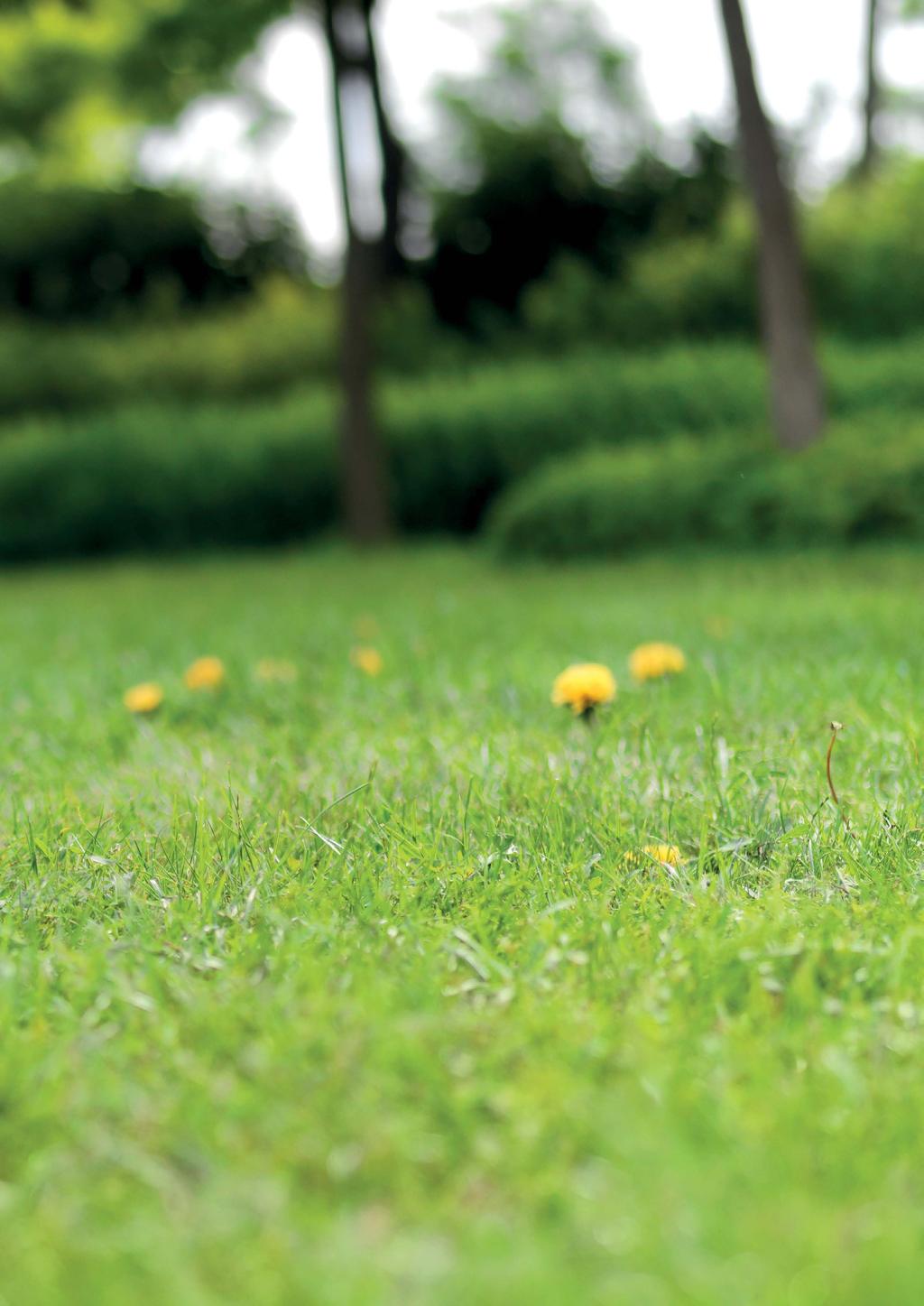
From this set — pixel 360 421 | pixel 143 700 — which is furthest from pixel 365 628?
pixel 360 421

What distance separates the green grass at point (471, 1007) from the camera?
0.93 metres

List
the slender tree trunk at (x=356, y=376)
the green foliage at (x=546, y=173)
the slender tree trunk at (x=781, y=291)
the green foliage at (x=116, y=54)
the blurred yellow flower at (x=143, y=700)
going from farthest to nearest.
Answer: the green foliage at (x=546, y=173) → the slender tree trunk at (x=356, y=376) → the green foliage at (x=116, y=54) → the slender tree trunk at (x=781, y=291) → the blurred yellow flower at (x=143, y=700)

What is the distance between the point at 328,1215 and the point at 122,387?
1332 centimetres

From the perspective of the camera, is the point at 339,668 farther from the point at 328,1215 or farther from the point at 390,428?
the point at 390,428

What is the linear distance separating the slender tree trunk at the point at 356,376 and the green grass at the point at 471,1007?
22.8 ft

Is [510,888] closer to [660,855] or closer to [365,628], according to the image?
[660,855]

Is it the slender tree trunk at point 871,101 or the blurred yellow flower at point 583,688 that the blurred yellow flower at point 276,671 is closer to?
the blurred yellow flower at point 583,688

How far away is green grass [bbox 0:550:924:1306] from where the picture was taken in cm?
93

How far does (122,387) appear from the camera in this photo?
43.8ft

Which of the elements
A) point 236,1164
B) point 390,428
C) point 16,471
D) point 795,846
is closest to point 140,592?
point 390,428

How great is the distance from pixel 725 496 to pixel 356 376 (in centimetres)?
373

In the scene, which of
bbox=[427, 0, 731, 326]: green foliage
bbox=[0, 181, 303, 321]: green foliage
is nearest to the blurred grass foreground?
bbox=[427, 0, 731, 326]: green foliage

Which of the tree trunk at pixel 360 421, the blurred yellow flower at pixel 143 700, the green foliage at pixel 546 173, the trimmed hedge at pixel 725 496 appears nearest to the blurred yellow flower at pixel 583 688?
the blurred yellow flower at pixel 143 700

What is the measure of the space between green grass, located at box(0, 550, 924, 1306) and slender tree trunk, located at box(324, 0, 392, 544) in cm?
693
